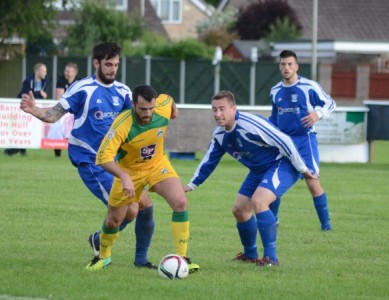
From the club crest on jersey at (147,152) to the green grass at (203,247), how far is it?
3.32ft

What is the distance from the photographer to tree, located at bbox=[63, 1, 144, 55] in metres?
55.5

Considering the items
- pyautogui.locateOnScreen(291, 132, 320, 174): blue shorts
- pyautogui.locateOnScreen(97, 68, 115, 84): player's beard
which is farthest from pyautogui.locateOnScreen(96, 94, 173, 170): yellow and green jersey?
pyautogui.locateOnScreen(291, 132, 320, 174): blue shorts

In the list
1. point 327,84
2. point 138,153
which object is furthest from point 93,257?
point 327,84

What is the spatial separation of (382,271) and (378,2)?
67034 mm

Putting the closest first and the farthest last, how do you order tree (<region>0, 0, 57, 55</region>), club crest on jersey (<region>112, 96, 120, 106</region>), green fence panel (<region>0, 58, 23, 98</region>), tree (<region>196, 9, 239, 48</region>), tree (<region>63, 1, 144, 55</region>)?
club crest on jersey (<region>112, 96, 120, 106</region>) < tree (<region>0, 0, 57, 55</region>) < green fence panel (<region>0, 58, 23, 98</region>) < tree (<region>63, 1, 144, 55</region>) < tree (<region>196, 9, 239, 48</region>)

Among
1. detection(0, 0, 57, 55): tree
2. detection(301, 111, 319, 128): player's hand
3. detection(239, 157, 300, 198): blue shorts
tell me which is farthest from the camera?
detection(0, 0, 57, 55): tree

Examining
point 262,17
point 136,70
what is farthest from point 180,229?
point 262,17

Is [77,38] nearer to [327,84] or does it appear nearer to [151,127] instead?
[327,84]

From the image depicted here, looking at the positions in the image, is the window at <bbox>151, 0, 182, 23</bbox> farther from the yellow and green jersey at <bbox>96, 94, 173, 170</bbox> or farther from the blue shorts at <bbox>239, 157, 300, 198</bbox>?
the yellow and green jersey at <bbox>96, 94, 173, 170</bbox>

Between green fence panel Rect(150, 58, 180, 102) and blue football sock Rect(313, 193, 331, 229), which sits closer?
blue football sock Rect(313, 193, 331, 229)

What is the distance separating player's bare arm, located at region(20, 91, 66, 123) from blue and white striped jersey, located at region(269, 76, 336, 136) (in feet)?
13.2

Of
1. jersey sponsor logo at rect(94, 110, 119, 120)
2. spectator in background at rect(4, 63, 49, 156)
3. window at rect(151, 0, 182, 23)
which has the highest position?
window at rect(151, 0, 182, 23)

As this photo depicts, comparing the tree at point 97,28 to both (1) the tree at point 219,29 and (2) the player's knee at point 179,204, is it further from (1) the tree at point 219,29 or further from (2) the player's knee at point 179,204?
(2) the player's knee at point 179,204

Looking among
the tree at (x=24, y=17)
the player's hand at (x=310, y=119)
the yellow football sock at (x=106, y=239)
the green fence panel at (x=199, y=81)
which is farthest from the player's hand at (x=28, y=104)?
the green fence panel at (x=199, y=81)
